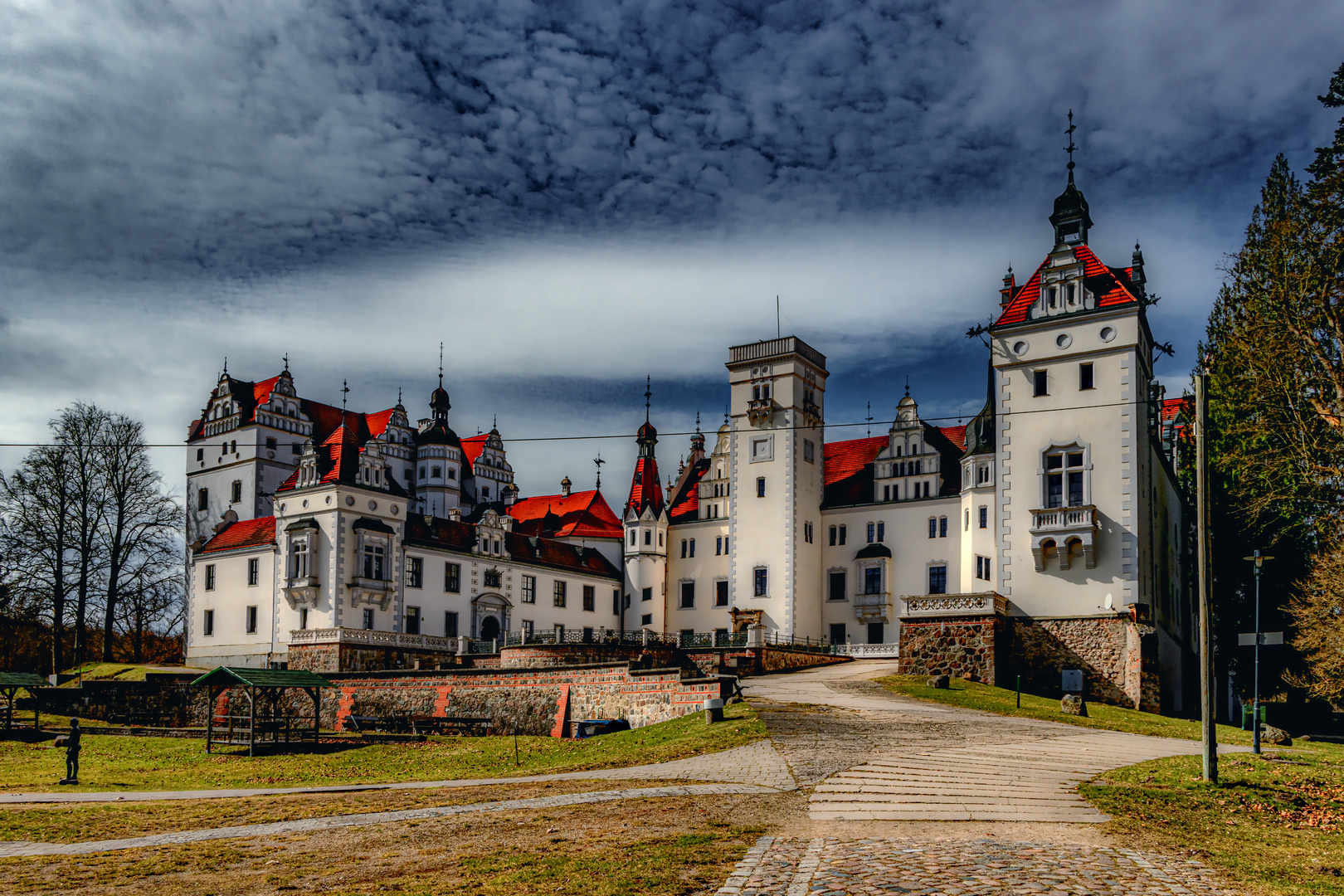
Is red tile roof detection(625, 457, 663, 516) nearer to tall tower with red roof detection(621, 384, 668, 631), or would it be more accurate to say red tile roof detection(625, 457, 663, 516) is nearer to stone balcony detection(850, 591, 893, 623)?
tall tower with red roof detection(621, 384, 668, 631)

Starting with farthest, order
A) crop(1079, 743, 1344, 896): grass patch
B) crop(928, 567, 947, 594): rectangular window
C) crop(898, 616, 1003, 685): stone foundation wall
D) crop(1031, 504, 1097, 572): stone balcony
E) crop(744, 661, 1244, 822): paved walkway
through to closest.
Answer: crop(928, 567, 947, 594): rectangular window → crop(1031, 504, 1097, 572): stone balcony → crop(898, 616, 1003, 685): stone foundation wall → crop(744, 661, 1244, 822): paved walkway → crop(1079, 743, 1344, 896): grass patch

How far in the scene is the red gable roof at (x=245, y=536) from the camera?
2282 inches

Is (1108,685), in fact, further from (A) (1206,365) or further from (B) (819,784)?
(B) (819,784)

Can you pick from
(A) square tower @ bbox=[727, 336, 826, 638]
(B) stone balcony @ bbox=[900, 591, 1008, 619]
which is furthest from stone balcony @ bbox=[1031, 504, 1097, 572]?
(A) square tower @ bbox=[727, 336, 826, 638]

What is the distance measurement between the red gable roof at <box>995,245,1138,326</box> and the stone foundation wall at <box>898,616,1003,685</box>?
40.1 feet

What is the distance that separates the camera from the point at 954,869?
1143cm

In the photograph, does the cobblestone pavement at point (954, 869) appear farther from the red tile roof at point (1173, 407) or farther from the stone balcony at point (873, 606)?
the red tile roof at point (1173, 407)

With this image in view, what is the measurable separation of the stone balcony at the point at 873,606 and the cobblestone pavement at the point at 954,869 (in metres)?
44.4

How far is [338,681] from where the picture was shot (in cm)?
4456

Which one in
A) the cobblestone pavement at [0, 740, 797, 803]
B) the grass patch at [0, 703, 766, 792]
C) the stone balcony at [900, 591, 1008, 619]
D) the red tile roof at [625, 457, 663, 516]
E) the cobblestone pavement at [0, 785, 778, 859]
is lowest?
the grass patch at [0, 703, 766, 792]

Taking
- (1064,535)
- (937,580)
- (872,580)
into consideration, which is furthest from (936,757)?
(872,580)

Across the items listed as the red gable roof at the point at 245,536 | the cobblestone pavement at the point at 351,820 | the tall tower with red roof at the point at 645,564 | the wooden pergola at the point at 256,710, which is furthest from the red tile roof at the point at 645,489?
the cobblestone pavement at the point at 351,820

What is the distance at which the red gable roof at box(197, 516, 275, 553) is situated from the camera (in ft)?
190

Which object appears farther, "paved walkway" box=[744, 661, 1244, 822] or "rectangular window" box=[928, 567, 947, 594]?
"rectangular window" box=[928, 567, 947, 594]
